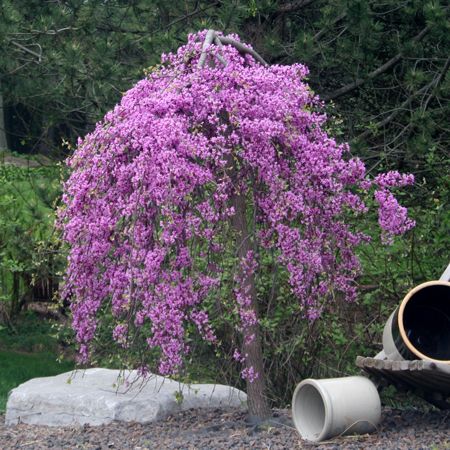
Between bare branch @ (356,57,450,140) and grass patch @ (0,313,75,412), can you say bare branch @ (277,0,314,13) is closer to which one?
bare branch @ (356,57,450,140)

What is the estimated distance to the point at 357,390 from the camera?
5059 millimetres

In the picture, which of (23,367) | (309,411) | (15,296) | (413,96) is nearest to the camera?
(309,411)

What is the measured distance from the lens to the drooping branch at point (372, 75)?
773 centimetres

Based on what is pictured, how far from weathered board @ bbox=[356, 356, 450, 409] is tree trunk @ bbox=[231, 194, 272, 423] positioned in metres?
0.58

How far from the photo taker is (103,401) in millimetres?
5824

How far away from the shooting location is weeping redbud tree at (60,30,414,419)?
15.2 feet

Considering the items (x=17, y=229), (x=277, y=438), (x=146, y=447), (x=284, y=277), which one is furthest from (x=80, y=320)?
(x=17, y=229)

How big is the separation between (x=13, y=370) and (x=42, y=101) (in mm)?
2528

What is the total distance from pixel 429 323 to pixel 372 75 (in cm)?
299

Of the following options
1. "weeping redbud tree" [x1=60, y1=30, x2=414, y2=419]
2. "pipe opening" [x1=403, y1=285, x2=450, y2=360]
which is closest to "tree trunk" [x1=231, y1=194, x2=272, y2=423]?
"weeping redbud tree" [x1=60, y1=30, x2=414, y2=419]

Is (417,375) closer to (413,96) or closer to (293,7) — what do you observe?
(413,96)

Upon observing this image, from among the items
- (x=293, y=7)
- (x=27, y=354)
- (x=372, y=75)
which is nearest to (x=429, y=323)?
(x=372, y=75)

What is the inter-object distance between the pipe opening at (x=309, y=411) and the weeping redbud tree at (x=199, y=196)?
0.31 metres

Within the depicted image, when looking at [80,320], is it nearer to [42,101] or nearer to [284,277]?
[284,277]
